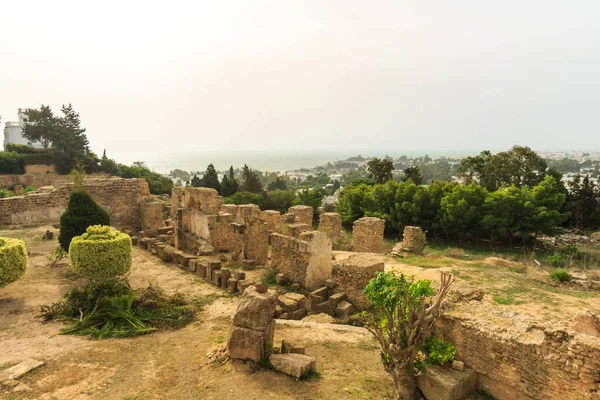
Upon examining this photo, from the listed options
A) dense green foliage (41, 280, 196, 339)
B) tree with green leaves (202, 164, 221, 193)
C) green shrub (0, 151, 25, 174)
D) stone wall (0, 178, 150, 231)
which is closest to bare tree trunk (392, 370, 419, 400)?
dense green foliage (41, 280, 196, 339)

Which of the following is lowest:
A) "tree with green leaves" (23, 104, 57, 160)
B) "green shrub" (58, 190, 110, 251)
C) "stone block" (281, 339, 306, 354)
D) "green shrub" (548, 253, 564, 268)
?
"green shrub" (548, 253, 564, 268)

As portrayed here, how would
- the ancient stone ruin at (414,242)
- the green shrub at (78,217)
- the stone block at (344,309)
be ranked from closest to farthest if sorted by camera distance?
the stone block at (344,309)
the green shrub at (78,217)
the ancient stone ruin at (414,242)

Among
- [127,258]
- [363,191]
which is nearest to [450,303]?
[127,258]

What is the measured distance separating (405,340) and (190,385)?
3376 mm

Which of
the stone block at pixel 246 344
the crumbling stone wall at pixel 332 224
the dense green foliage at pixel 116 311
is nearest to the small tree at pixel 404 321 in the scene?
the stone block at pixel 246 344

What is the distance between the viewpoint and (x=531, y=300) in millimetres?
10383

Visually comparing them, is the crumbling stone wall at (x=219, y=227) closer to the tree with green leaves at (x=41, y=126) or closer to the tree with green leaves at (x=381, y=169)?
the tree with green leaves at (x=381, y=169)

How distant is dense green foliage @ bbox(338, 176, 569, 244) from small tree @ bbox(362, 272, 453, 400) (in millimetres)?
18403

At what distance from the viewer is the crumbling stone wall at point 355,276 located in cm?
977

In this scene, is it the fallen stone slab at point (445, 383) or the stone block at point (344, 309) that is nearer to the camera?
the fallen stone slab at point (445, 383)

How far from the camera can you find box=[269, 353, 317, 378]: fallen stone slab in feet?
20.1

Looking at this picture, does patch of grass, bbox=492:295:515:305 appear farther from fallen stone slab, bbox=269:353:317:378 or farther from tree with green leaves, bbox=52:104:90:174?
tree with green leaves, bbox=52:104:90:174

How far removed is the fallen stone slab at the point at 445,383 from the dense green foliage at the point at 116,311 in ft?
17.4

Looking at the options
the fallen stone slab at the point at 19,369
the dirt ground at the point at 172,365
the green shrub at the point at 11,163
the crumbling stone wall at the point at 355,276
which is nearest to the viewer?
the dirt ground at the point at 172,365
